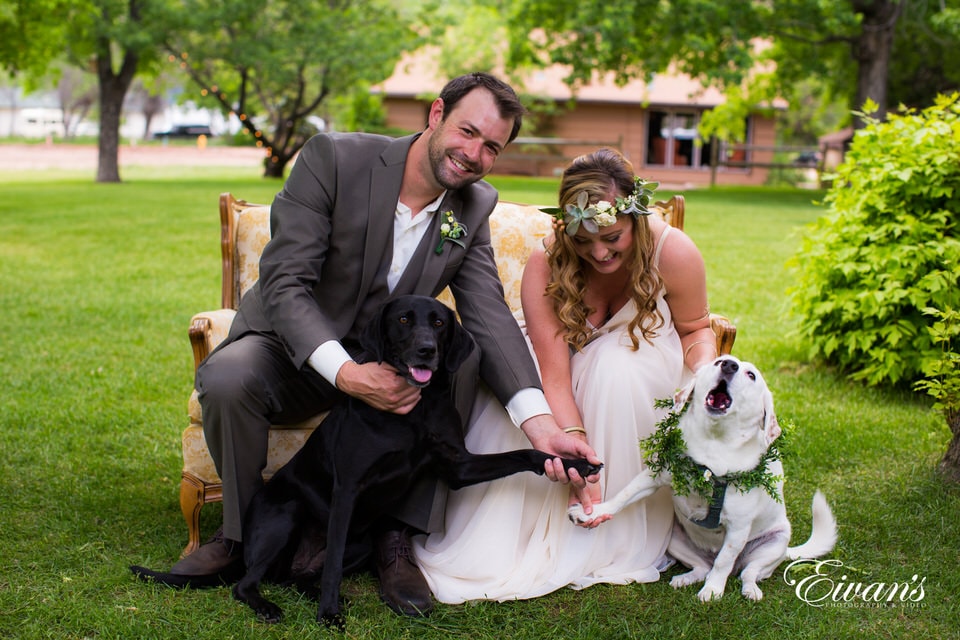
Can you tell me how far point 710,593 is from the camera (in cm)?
304

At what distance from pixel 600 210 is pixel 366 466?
1175 millimetres

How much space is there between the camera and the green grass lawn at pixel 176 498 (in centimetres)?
291

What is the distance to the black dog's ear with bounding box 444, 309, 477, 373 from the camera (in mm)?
3029

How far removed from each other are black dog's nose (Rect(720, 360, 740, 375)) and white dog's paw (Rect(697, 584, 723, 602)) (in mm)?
777

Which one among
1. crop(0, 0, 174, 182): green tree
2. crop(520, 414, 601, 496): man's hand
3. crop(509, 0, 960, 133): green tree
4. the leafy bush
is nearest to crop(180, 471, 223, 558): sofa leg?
crop(520, 414, 601, 496): man's hand

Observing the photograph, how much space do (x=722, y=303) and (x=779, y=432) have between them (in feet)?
18.1

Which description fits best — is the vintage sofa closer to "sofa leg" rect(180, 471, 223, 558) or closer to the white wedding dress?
"sofa leg" rect(180, 471, 223, 558)

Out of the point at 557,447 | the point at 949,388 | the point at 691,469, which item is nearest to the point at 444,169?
the point at 557,447

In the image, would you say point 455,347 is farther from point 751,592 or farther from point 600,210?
point 751,592

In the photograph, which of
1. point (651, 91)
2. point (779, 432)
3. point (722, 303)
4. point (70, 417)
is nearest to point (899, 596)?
point (779, 432)

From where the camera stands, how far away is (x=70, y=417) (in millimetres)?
5051

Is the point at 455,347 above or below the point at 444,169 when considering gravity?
below

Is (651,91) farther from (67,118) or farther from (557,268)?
(67,118)

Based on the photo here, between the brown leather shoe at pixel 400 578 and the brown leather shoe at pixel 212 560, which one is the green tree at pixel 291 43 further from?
the brown leather shoe at pixel 400 578
